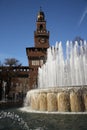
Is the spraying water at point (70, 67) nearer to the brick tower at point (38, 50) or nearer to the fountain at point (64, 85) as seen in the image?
the fountain at point (64, 85)

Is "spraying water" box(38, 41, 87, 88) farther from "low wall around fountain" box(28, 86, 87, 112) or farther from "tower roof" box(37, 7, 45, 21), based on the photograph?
"tower roof" box(37, 7, 45, 21)

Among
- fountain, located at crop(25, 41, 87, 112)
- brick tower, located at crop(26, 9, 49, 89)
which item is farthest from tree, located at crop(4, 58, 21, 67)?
fountain, located at crop(25, 41, 87, 112)

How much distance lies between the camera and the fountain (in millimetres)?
14109

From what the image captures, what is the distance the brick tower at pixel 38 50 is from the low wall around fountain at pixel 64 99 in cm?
3683

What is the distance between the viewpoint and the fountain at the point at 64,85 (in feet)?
46.3

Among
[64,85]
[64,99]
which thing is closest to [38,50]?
[64,85]

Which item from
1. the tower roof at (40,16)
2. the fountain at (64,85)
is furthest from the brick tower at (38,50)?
the fountain at (64,85)

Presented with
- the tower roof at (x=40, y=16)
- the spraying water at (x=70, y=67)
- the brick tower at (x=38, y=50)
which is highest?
the tower roof at (x=40, y=16)

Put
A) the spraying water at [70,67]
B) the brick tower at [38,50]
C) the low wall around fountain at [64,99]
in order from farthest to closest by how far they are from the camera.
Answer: the brick tower at [38,50]
the spraying water at [70,67]
the low wall around fountain at [64,99]

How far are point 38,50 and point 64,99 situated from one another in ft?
145

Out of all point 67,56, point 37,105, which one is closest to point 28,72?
point 67,56

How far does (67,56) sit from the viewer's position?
2614 centimetres

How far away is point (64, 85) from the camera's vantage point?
25625 mm

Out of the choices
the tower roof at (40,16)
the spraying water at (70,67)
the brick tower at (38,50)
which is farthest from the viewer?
the tower roof at (40,16)
